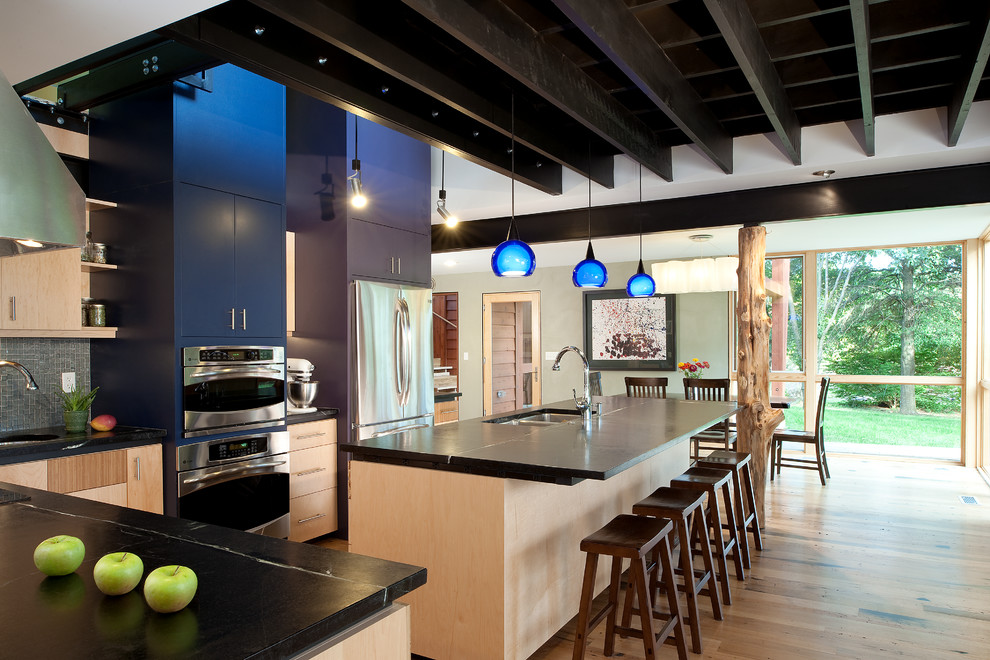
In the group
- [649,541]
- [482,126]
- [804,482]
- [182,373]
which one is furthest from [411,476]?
[804,482]

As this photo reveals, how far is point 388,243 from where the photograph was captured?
4.85 m

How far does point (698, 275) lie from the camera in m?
6.39

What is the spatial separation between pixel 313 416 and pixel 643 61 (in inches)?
115

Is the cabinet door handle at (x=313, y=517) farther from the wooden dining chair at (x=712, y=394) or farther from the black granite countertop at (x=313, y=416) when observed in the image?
the wooden dining chair at (x=712, y=394)

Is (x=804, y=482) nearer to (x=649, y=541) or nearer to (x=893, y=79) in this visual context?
(x=893, y=79)

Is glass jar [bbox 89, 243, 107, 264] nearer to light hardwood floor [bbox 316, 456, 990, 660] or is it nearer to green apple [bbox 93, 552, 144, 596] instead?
green apple [bbox 93, 552, 144, 596]

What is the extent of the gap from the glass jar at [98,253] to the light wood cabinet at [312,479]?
1.42 metres

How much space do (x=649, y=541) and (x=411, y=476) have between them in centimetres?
99

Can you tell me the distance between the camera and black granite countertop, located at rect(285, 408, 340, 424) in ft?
13.7

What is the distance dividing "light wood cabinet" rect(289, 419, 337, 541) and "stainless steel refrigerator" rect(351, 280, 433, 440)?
219 mm

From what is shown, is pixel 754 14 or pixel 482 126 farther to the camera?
pixel 482 126

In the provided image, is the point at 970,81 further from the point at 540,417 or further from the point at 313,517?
the point at 313,517

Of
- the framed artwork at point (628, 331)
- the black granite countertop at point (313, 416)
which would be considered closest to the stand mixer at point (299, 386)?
the black granite countertop at point (313, 416)

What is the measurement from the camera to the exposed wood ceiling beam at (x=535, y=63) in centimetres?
221
